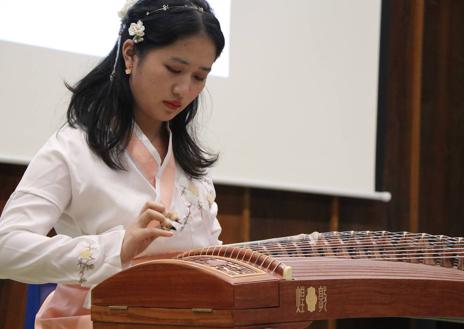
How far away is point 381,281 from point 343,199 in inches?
92.7

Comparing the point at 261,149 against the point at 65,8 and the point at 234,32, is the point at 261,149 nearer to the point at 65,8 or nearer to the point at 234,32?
the point at 234,32

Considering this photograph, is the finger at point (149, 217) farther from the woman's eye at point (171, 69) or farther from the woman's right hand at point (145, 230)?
the woman's eye at point (171, 69)

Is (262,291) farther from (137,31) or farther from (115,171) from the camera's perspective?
(137,31)

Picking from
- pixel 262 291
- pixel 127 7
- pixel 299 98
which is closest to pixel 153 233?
pixel 262 291

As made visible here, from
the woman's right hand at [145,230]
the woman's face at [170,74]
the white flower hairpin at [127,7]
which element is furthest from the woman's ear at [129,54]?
the woman's right hand at [145,230]

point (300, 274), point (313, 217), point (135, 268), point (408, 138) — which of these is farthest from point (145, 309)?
point (408, 138)

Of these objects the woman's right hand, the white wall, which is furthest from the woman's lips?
the white wall

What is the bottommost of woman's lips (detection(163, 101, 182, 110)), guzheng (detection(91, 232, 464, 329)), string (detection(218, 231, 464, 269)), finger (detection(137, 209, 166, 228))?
guzheng (detection(91, 232, 464, 329))

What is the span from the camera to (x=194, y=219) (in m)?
1.65

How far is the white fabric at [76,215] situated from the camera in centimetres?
135

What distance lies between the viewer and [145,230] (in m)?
1.19

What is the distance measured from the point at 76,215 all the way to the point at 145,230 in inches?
15.2

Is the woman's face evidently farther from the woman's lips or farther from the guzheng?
the guzheng

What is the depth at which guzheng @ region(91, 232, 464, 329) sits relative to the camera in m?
0.96
